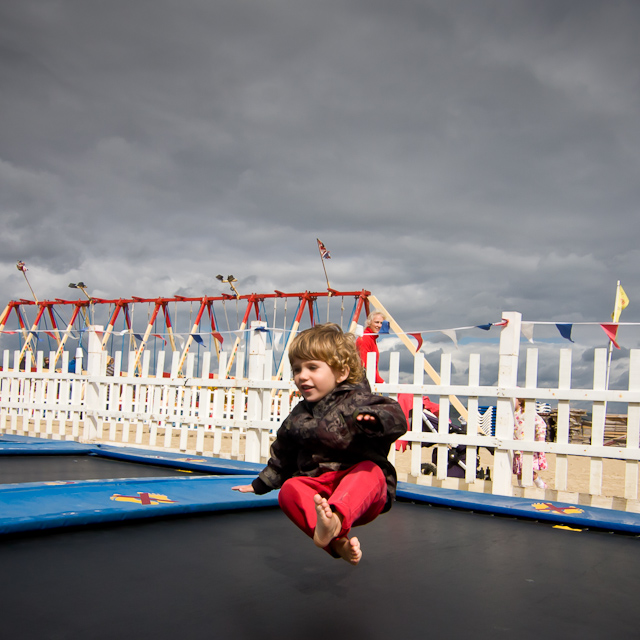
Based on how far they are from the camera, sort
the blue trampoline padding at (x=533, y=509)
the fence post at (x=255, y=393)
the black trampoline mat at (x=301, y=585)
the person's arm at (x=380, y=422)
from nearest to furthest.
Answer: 1. the black trampoline mat at (x=301, y=585)
2. the person's arm at (x=380, y=422)
3. the blue trampoline padding at (x=533, y=509)
4. the fence post at (x=255, y=393)

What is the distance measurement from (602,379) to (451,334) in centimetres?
114

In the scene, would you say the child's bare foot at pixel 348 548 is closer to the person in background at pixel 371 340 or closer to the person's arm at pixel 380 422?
the person's arm at pixel 380 422

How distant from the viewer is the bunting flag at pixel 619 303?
4789 millimetres

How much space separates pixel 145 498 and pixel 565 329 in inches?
118

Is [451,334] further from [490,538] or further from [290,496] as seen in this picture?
[290,496]

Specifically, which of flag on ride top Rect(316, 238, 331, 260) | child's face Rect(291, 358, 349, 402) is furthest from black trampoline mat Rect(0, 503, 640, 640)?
flag on ride top Rect(316, 238, 331, 260)

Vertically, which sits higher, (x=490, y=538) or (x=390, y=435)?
(x=390, y=435)

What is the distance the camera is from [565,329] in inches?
158

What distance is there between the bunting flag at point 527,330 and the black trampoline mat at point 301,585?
197cm

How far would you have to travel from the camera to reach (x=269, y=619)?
126 centimetres

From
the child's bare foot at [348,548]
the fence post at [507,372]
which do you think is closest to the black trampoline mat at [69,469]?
the fence post at [507,372]

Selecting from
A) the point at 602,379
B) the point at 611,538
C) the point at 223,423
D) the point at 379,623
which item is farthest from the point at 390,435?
the point at 223,423

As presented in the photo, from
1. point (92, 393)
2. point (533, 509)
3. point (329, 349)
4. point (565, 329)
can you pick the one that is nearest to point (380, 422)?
point (329, 349)

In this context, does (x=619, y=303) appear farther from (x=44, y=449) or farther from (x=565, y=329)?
(x=44, y=449)
